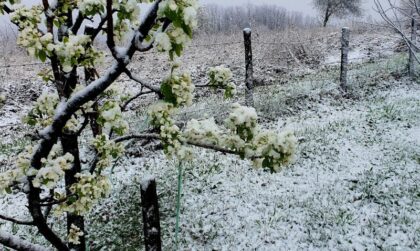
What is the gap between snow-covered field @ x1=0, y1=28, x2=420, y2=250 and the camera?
568 centimetres

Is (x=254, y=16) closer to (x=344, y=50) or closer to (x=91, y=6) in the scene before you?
(x=344, y=50)

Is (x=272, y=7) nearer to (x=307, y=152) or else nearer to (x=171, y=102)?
(x=307, y=152)

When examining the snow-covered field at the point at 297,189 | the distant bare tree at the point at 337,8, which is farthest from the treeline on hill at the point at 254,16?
the snow-covered field at the point at 297,189

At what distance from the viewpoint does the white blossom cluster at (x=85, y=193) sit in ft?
8.62

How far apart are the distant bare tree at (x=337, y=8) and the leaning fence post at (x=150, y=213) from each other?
130 ft

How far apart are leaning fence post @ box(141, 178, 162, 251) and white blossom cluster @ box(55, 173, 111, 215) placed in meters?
0.57

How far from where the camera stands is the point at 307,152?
26.5 feet

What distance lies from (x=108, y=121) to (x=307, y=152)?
244 inches

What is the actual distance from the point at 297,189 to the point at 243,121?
4853 mm

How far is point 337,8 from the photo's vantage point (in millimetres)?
40906

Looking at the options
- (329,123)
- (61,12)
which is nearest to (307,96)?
(329,123)

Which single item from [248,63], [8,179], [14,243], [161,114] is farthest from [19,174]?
[248,63]

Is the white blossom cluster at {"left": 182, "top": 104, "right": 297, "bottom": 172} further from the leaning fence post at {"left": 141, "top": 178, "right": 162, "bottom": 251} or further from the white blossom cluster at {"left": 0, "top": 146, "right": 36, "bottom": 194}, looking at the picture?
the white blossom cluster at {"left": 0, "top": 146, "right": 36, "bottom": 194}

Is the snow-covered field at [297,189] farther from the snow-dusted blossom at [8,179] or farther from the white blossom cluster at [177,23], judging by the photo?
the white blossom cluster at [177,23]
